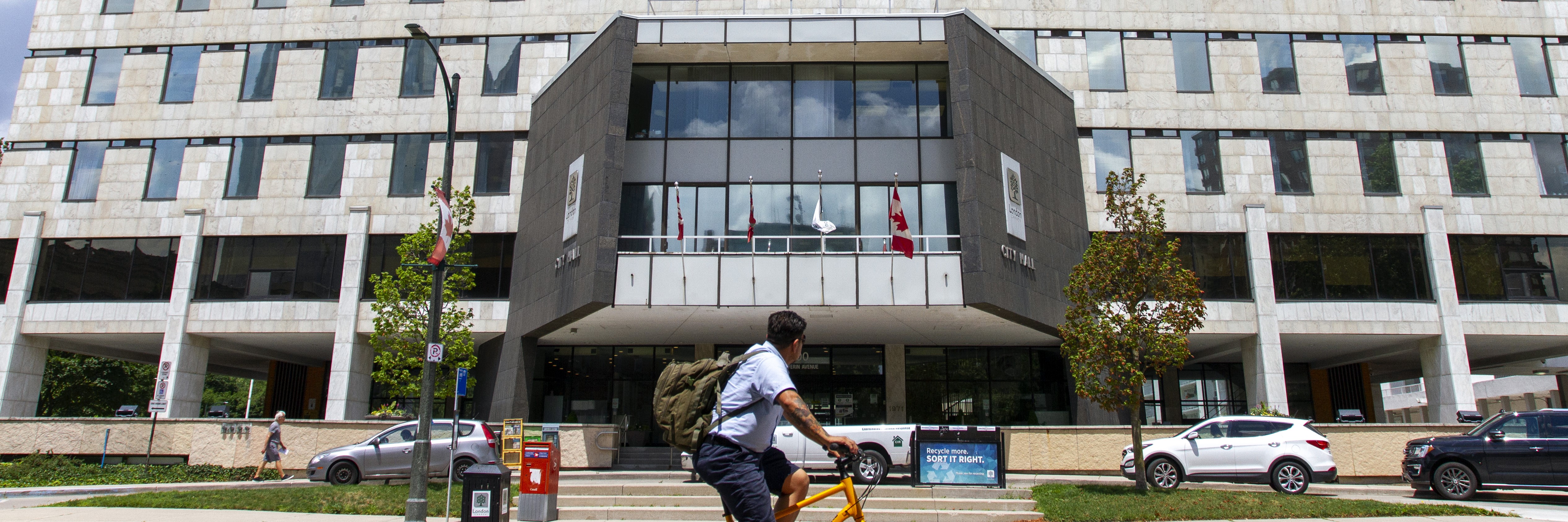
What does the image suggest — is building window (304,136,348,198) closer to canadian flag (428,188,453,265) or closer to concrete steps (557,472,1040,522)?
canadian flag (428,188,453,265)

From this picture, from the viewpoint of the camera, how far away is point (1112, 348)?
676 inches

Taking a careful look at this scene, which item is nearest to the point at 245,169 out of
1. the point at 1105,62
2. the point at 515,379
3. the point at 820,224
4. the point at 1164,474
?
the point at 515,379

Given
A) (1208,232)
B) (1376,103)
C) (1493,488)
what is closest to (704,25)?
(1208,232)

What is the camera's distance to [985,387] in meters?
29.1

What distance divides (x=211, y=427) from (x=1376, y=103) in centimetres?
3459

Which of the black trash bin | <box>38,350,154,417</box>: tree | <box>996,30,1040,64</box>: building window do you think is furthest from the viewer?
<box>38,350,154,417</box>: tree

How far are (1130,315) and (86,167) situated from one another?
3199 cm

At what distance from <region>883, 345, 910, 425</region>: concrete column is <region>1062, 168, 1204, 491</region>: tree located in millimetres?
10612

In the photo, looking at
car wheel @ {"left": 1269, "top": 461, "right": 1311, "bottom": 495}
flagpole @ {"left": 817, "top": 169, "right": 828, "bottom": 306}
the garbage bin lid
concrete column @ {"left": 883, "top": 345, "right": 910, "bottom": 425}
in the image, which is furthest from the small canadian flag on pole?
the garbage bin lid

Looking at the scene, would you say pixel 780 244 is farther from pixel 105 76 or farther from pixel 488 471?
pixel 105 76

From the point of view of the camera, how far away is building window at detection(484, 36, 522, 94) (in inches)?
1190

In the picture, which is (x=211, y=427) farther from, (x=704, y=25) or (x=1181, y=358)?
(x=1181, y=358)

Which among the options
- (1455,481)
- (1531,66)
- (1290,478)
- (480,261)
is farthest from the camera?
(1531,66)

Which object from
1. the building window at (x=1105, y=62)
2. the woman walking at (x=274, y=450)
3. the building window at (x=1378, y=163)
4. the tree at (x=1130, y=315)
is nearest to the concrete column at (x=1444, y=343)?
the building window at (x=1378, y=163)
